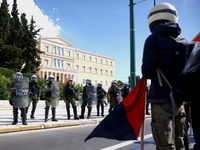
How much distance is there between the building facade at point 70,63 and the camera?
273ft

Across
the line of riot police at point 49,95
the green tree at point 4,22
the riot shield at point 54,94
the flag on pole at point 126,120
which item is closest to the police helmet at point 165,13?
the flag on pole at point 126,120

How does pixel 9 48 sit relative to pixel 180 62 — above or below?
above

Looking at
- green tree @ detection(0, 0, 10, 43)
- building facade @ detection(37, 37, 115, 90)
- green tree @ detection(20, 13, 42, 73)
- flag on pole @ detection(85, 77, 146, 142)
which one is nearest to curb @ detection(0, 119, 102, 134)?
flag on pole @ detection(85, 77, 146, 142)

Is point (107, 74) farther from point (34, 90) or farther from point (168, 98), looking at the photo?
point (168, 98)

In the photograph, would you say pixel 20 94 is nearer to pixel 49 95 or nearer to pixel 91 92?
pixel 49 95

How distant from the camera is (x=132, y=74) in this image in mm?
9602

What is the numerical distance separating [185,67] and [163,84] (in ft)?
0.91

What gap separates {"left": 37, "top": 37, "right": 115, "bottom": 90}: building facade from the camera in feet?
273

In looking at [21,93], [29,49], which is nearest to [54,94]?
[21,93]

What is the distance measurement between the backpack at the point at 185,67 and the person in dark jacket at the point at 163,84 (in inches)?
2.1

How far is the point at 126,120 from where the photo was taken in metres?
2.83

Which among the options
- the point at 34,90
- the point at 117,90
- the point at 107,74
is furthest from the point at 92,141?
the point at 107,74

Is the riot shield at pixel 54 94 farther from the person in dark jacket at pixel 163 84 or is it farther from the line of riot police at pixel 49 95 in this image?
the person in dark jacket at pixel 163 84

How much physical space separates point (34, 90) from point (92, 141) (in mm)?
5826
